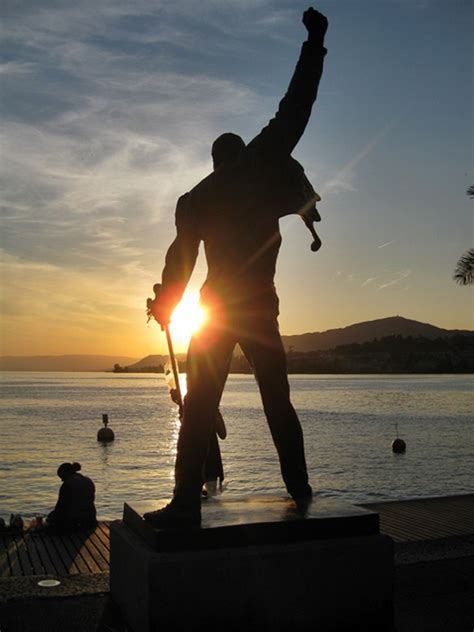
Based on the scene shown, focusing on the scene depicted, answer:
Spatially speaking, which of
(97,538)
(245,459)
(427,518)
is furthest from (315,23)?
(245,459)

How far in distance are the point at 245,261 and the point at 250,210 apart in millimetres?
368

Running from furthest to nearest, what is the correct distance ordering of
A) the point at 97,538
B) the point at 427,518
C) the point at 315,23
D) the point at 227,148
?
the point at 427,518 → the point at 97,538 → the point at 227,148 → the point at 315,23

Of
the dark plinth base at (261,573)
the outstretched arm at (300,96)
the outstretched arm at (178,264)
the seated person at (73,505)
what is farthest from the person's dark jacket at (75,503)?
the outstretched arm at (300,96)

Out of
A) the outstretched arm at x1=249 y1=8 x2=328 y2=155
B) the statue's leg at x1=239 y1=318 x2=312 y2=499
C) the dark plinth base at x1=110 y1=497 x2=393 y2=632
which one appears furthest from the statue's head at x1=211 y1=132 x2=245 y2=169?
the dark plinth base at x1=110 y1=497 x2=393 y2=632

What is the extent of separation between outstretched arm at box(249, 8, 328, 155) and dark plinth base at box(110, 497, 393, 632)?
99.2 inches

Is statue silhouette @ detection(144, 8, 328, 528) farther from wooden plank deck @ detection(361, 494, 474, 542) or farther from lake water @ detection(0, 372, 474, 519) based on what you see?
lake water @ detection(0, 372, 474, 519)

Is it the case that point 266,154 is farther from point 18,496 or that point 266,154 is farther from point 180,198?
point 18,496

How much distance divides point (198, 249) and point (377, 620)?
9.16ft

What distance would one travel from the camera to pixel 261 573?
4.43 m

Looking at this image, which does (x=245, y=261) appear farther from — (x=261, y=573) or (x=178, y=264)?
(x=261, y=573)

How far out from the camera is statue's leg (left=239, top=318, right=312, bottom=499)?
17.4ft

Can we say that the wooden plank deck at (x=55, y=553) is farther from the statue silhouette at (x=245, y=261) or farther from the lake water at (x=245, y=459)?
the lake water at (x=245, y=459)

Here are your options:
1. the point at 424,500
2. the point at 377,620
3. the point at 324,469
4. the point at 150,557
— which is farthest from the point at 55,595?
the point at 324,469

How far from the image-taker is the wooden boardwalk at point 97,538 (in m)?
8.95
